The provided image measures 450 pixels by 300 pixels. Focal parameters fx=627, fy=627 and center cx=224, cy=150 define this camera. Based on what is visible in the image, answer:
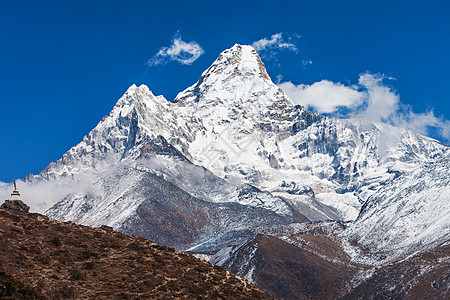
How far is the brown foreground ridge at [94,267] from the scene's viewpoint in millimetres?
52688

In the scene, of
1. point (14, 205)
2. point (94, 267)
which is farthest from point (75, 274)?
point (14, 205)

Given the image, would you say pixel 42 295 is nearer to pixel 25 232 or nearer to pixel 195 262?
pixel 25 232

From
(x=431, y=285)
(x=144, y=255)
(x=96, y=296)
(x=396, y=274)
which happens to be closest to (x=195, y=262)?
(x=144, y=255)

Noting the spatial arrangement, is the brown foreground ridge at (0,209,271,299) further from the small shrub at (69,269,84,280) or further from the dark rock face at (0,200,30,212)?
the dark rock face at (0,200,30,212)

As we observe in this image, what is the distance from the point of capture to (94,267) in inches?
2280

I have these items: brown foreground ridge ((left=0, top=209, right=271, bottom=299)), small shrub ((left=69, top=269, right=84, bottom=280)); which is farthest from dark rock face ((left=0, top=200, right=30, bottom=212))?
small shrub ((left=69, top=269, right=84, bottom=280))

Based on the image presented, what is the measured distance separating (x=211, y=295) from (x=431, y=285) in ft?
419

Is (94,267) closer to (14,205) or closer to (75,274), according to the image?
(75,274)

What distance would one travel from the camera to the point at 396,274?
186500mm

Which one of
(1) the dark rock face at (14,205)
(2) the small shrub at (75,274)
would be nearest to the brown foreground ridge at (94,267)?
(2) the small shrub at (75,274)

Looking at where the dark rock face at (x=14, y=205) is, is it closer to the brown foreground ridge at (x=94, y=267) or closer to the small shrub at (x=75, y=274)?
the brown foreground ridge at (x=94, y=267)

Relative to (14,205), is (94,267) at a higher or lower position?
lower

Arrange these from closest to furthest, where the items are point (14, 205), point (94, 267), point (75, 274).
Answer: point (75, 274)
point (94, 267)
point (14, 205)

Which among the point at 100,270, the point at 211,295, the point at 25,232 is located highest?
the point at 25,232
